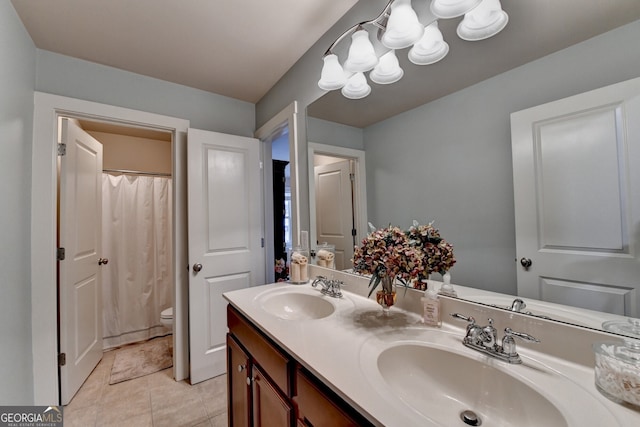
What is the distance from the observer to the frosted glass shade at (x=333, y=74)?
4.89ft

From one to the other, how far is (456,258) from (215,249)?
1.78m

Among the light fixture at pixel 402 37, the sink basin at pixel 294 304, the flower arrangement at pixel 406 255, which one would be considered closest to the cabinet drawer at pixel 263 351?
the sink basin at pixel 294 304

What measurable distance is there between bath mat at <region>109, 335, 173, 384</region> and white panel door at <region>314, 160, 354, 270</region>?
1898mm

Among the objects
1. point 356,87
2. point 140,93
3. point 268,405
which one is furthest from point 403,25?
point 140,93

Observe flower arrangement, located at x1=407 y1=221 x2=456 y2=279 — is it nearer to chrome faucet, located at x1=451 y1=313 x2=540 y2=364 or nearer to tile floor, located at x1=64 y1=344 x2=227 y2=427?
chrome faucet, located at x1=451 y1=313 x2=540 y2=364

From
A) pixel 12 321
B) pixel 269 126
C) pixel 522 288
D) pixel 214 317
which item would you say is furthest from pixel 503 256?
pixel 12 321

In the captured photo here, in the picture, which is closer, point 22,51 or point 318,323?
point 318,323

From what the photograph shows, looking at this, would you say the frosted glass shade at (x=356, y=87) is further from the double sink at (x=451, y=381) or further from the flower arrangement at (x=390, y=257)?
the double sink at (x=451, y=381)

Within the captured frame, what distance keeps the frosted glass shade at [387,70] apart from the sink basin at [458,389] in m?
1.13

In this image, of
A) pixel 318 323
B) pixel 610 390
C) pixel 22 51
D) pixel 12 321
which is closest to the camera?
pixel 610 390

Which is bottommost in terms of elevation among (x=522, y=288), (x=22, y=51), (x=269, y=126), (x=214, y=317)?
(x=214, y=317)

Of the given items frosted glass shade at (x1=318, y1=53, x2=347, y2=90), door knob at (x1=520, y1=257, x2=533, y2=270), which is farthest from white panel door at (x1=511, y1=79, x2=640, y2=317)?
frosted glass shade at (x1=318, y1=53, x2=347, y2=90)

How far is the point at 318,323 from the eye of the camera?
39.9 inches

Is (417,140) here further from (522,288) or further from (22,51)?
(22,51)
